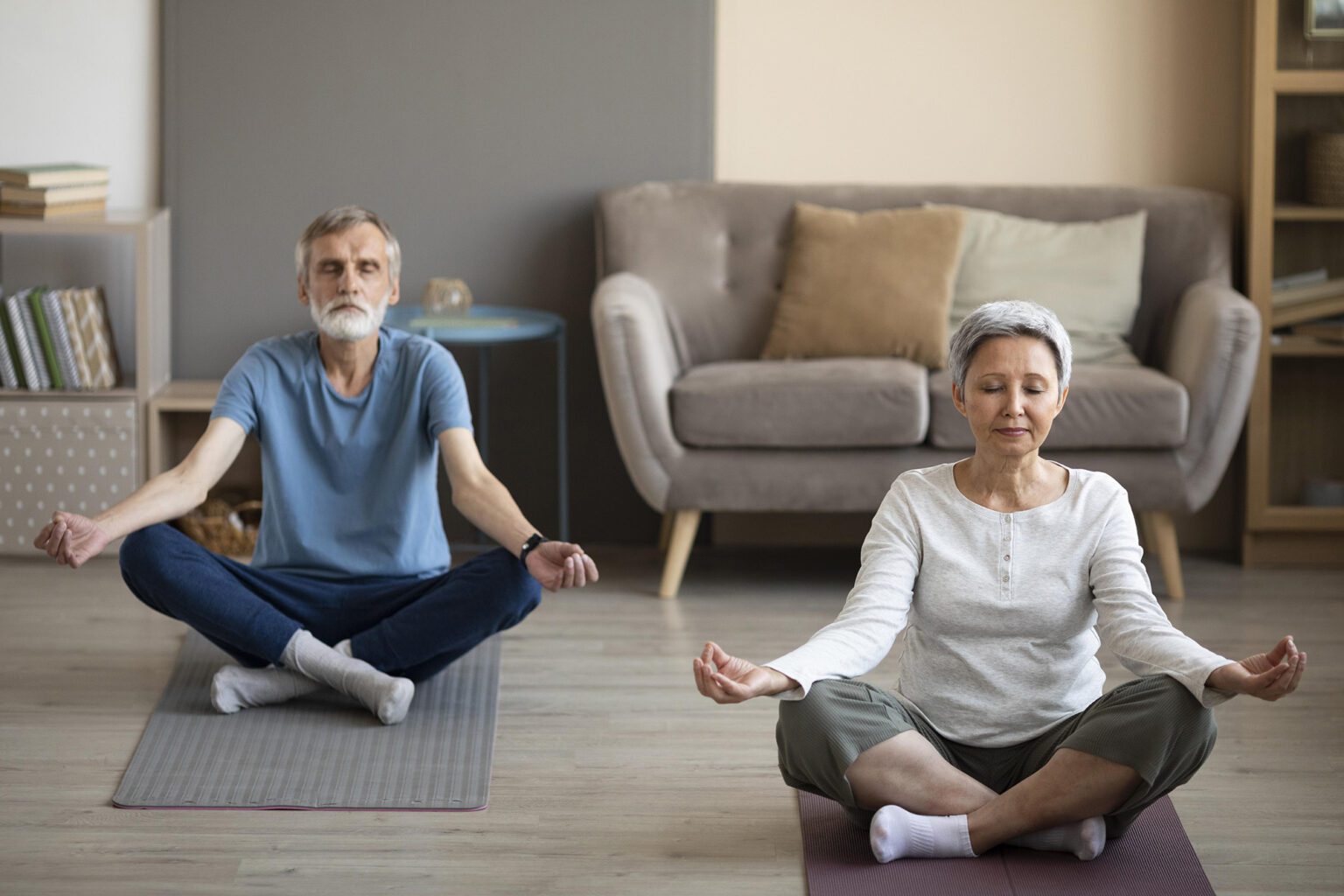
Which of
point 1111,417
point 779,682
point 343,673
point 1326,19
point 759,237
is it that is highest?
point 1326,19

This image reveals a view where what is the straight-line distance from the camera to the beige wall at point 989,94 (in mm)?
4031

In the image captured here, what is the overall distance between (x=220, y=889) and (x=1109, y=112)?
10.1 ft

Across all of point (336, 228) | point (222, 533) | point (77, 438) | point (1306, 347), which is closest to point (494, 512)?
point (336, 228)

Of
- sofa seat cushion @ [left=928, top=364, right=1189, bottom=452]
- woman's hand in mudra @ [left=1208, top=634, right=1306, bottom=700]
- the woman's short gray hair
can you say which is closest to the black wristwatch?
the woman's short gray hair

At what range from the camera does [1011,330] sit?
1.98 metres

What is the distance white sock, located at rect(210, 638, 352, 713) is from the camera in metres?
2.60

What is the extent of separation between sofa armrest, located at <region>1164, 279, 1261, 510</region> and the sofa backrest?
0.40m

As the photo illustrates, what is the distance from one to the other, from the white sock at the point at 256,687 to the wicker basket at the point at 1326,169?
2657mm

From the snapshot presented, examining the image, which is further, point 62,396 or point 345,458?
point 62,396

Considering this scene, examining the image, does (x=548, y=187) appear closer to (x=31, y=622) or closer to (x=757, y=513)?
(x=757, y=513)

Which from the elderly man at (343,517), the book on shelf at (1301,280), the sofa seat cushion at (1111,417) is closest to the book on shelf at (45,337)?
the elderly man at (343,517)

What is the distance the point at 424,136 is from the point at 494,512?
1.82 metres

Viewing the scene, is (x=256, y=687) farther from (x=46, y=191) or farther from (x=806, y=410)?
(x=46, y=191)

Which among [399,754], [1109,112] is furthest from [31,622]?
[1109,112]
